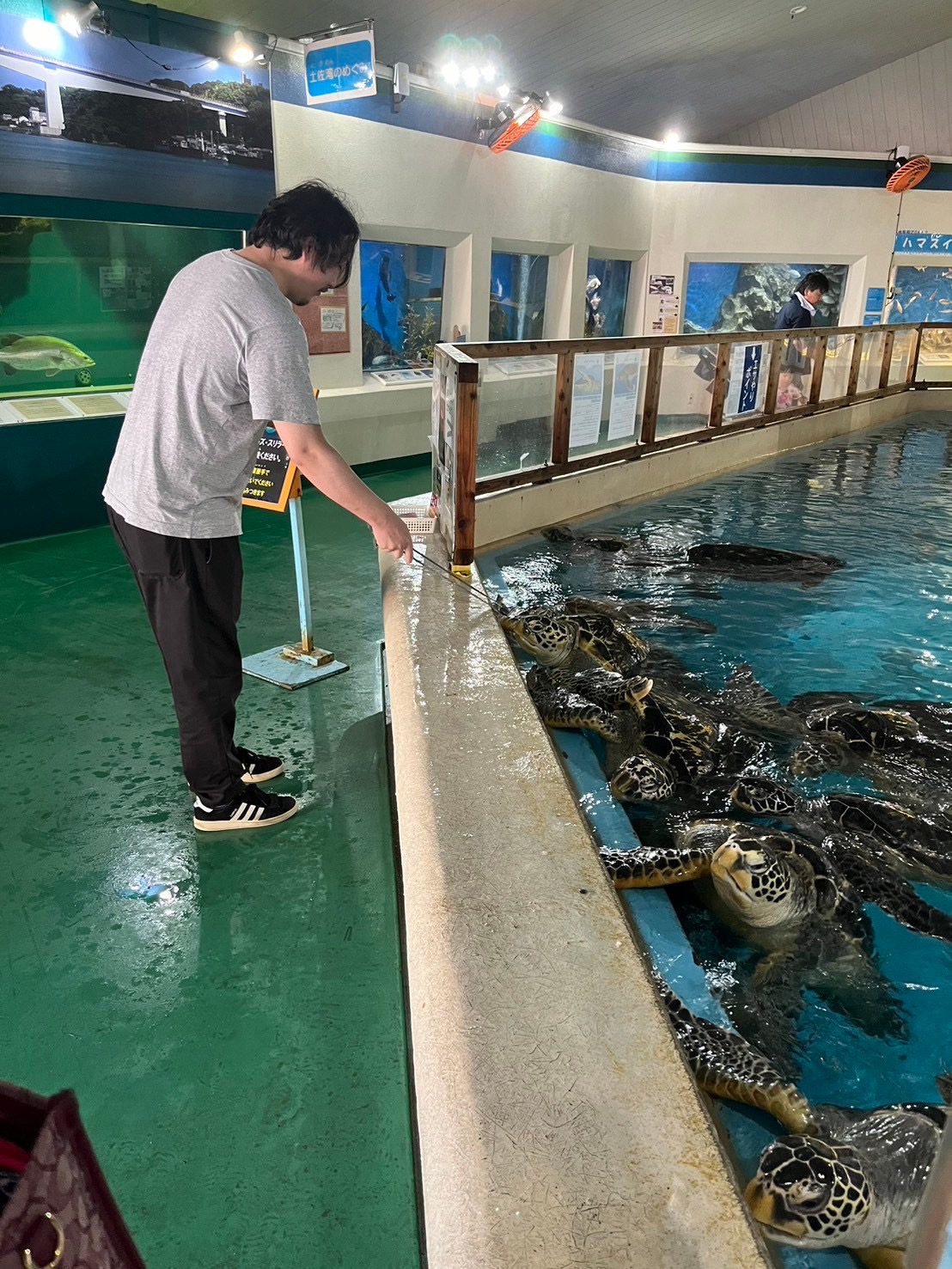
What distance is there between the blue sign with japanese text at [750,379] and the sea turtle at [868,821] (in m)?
6.21

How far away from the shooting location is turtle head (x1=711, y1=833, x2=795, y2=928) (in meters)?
2.49

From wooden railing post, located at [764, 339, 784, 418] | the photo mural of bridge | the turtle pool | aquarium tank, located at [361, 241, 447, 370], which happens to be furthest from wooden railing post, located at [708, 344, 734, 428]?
the photo mural of bridge

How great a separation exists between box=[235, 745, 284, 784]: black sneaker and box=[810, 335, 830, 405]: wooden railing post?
29.6 feet

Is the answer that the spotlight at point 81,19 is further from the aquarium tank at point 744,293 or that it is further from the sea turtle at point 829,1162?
the aquarium tank at point 744,293

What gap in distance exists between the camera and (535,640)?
4266mm

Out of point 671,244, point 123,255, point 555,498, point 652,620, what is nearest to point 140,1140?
point 652,620

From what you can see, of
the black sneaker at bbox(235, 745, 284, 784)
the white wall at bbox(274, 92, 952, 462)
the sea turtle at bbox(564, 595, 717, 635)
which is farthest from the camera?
the white wall at bbox(274, 92, 952, 462)

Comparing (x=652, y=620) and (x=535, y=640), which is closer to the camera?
(x=535, y=640)

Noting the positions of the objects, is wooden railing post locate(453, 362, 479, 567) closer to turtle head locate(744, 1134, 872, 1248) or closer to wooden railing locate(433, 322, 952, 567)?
wooden railing locate(433, 322, 952, 567)

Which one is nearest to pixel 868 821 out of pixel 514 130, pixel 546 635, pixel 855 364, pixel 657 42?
pixel 546 635

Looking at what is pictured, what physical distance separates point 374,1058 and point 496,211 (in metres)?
9.98

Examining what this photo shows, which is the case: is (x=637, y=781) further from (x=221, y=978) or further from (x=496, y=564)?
(x=496, y=564)

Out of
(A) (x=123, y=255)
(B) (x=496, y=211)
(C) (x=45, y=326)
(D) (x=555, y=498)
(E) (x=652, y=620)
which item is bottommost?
(E) (x=652, y=620)

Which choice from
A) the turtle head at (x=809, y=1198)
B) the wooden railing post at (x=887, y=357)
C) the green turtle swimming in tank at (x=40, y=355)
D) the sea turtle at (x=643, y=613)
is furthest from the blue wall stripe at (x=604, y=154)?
the turtle head at (x=809, y=1198)
